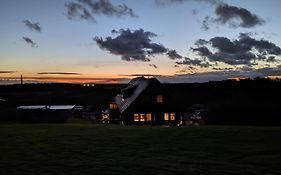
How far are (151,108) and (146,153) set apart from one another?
37.3 metres

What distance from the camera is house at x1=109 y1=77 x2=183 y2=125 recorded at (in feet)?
182

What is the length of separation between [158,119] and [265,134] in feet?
104

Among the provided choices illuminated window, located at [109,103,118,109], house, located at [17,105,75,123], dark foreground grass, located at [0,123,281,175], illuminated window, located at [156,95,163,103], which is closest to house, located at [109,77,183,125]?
illuminated window, located at [156,95,163,103]

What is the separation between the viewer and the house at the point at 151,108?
182 ft

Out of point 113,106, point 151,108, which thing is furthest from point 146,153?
point 113,106

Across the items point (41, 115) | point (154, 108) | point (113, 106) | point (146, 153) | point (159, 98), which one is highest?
point (159, 98)

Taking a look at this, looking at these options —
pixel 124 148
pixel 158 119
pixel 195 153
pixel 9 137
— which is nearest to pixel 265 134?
pixel 195 153

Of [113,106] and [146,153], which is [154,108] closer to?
[113,106]

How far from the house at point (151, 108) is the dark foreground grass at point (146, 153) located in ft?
93.2

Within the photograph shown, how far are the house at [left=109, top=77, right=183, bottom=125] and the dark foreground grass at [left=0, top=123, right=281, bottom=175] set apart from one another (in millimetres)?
28408

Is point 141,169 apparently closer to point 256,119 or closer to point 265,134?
point 265,134

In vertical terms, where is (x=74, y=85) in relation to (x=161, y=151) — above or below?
above

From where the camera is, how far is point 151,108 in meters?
56.3

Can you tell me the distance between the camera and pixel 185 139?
24.1 meters
